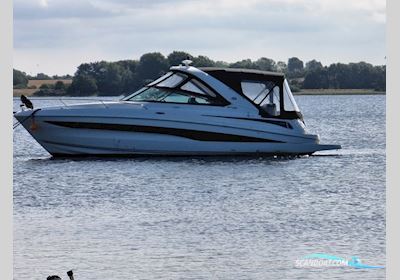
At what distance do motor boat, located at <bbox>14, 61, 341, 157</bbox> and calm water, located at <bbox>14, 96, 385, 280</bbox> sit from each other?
1.78 feet

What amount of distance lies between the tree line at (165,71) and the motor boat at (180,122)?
68.2 ft

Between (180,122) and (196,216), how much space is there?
412 inches

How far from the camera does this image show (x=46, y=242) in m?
21.4

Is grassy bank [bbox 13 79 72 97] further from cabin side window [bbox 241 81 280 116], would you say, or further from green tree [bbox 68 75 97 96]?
cabin side window [bbox 241 81 280 116]

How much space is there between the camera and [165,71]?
84.4 metres

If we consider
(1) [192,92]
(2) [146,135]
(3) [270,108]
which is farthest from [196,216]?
(3) [270,108]

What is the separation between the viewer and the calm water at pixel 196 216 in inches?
765

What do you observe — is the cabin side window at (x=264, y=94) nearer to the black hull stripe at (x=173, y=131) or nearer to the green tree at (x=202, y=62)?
the black hull stripe at (x=173, y=131)

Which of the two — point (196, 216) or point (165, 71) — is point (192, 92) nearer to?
point (196, 216)

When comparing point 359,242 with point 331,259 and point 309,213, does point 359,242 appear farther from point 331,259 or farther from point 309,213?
point 309,213

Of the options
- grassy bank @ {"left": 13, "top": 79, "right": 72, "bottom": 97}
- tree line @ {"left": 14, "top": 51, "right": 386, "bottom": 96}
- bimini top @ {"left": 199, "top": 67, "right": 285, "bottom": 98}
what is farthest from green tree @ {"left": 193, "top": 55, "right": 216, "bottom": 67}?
bimini top @ {"left": 199, "top": 67, "right": 285, "bottom": 98}

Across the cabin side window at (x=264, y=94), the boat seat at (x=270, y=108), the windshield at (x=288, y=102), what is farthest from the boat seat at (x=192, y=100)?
the windshield at (x=288, y=102)

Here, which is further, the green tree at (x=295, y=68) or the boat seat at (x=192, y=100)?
the green tree at (x=295, y=68)

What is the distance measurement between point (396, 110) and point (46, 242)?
7620mm
